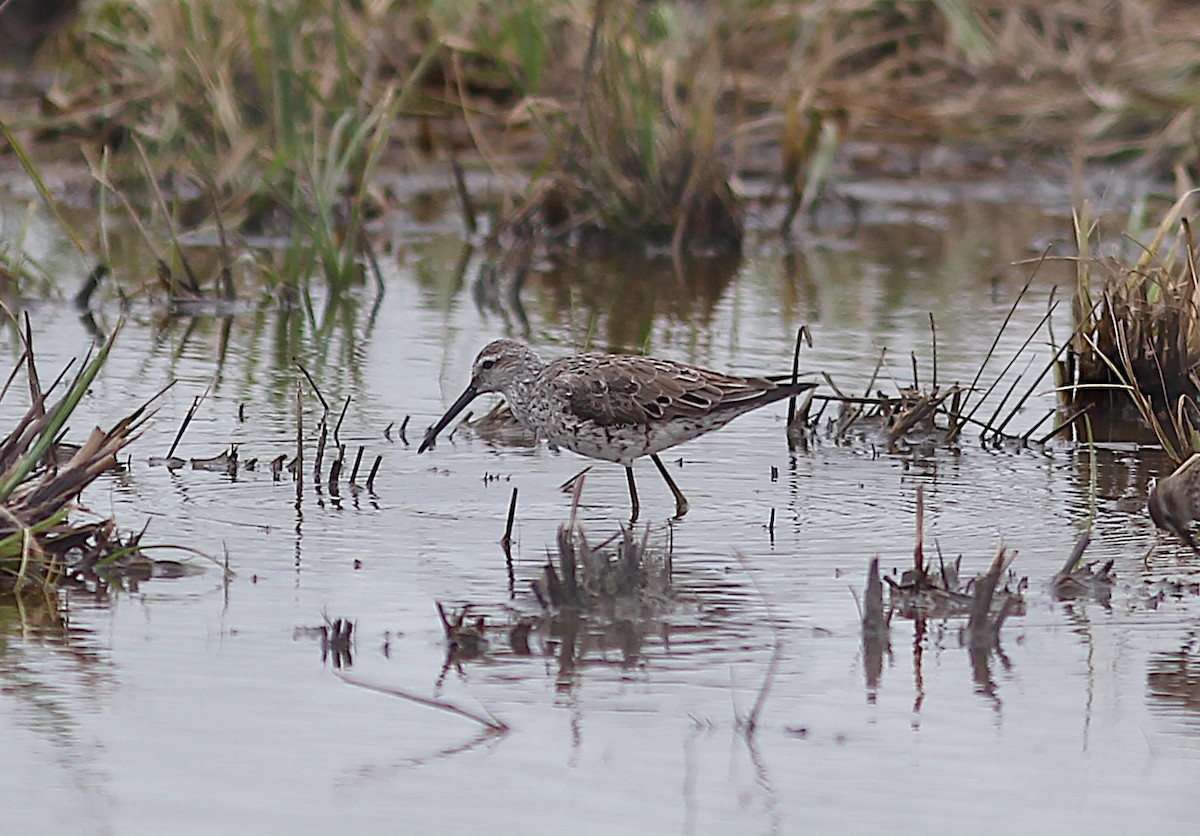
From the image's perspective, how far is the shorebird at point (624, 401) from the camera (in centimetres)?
746

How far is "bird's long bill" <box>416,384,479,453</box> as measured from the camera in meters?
7.94

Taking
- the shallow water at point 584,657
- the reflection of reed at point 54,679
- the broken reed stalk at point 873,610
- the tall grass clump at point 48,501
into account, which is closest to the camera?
the shallow water at point 584,657

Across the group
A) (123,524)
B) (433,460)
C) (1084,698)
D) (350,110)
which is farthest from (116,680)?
(350,110)

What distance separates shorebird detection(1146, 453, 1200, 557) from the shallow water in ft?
0.34

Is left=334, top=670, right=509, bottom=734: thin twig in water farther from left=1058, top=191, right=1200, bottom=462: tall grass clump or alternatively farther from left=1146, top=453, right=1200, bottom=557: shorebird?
left=1058, top=191, right=1200, bottom=462: tall grass clump

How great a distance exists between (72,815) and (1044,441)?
190 inches

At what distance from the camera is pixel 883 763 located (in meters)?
4.71

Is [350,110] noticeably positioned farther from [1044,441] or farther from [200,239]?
[1044,441]

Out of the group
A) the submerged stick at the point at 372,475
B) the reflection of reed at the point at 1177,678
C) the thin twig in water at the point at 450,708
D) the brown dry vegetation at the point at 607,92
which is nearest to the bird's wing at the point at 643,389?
the submerged stick at the point at 372,475

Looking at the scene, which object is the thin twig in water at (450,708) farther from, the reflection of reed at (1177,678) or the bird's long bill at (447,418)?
the bird's long bill at (447,418)

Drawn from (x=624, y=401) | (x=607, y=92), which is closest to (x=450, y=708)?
(x=624, y=401)

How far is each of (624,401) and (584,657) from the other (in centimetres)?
216

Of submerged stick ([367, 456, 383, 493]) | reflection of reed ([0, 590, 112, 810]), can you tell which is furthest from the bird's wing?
reflection of reed ([0, 590, 112, 810])

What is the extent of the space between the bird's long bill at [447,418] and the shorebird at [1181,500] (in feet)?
8.76
